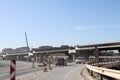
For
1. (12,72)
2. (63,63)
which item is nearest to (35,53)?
(63,63)

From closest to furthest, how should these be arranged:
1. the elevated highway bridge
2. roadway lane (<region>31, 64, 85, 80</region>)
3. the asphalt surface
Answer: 1. roadway lane (<region>31, 64, 85, 80</region>)
2. the asphalt surface
3. the elevated highway bridge

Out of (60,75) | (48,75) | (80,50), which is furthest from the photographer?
(80,50)

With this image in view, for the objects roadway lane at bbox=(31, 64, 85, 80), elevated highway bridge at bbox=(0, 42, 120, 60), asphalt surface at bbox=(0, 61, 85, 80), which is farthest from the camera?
elevated highway bridge at bbox=(0, 42, 120, 60)

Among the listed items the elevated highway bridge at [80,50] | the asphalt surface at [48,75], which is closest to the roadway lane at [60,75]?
the asphalt surface at [48,75]

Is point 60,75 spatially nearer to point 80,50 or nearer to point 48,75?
point 48,75

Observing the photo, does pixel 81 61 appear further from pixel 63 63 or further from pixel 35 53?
pixel 35 53

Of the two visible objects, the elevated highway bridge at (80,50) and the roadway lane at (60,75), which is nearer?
the roadway lane at (60,75)

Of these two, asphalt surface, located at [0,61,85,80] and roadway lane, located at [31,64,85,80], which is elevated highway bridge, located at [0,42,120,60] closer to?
asphalt surface, located at [0,61,85,80]

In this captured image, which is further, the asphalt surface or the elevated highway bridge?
the elevated highway bridge

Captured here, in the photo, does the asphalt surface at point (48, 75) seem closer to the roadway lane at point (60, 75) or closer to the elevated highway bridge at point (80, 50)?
the roadway lane at point (60, 75)

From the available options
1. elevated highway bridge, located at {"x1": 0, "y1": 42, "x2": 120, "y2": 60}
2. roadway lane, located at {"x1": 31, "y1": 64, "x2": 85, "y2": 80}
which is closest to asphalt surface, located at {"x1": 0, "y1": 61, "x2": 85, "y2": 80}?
roadway lane, located at {"x1": 31, "y1": 64, "x2": 85, "y2": 80}

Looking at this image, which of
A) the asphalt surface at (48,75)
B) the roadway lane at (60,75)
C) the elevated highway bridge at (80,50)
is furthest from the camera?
the elevated highway bridge at (80,50)

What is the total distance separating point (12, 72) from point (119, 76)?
597 cm

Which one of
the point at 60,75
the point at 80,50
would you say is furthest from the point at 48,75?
the point at 80,50
